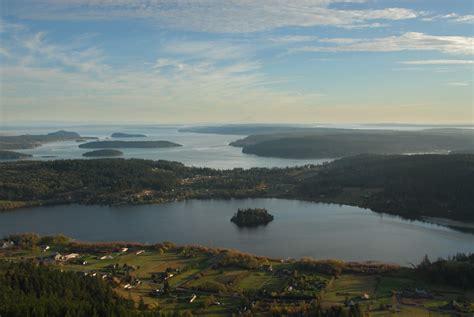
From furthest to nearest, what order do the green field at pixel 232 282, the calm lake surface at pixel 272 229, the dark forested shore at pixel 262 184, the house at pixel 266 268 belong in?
the dark forested shore at pixel 262 184, the calm lake surface at pixel 272 229, the house at pixel 266 268, the green field at pixel 232 282

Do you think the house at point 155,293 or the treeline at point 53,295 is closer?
the treeline at point 53,295

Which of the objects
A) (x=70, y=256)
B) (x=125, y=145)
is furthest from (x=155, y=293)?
(x=125, y=145)

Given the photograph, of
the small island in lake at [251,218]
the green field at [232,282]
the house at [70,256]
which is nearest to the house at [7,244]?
the green field at [232,282]

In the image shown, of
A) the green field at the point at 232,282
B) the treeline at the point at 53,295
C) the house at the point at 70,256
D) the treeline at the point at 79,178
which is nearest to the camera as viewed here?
the treeline at the point at 53,295

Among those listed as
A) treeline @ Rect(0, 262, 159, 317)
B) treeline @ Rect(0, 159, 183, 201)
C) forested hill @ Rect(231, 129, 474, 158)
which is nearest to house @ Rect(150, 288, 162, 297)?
treeline @ Rect(0, 262, 159, 317)

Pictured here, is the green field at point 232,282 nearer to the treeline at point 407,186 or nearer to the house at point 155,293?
the house at point 155,293

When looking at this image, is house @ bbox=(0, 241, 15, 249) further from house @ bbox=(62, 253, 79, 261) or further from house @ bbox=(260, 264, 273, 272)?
house @ bbox=(260, 264, 273, 272)
